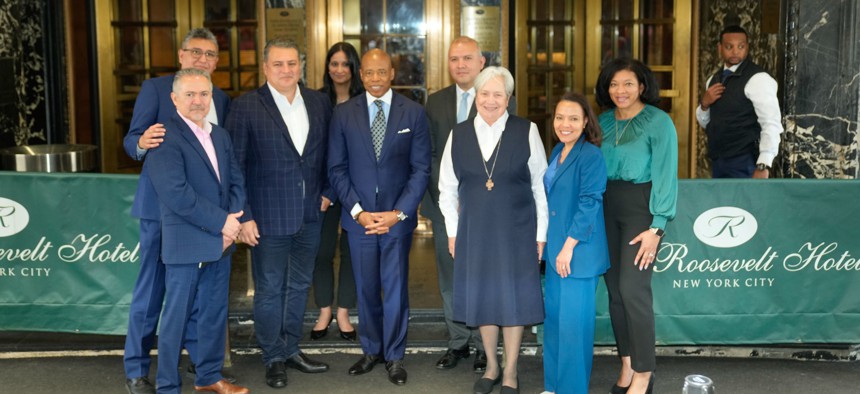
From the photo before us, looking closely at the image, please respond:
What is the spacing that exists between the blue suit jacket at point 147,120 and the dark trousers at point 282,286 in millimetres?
592

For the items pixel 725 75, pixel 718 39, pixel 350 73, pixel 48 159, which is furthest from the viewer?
pixel 718 39

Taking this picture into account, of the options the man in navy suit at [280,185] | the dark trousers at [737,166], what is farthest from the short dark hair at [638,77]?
the dark trousers at [737,166]

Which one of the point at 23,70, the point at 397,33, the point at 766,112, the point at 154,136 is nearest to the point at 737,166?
the point at 766,112

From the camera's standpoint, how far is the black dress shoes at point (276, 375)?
5195 millimetres

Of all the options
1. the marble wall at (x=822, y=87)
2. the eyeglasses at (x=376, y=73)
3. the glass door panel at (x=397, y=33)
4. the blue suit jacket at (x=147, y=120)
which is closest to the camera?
the blue suit jacket at (x=147, y=120)

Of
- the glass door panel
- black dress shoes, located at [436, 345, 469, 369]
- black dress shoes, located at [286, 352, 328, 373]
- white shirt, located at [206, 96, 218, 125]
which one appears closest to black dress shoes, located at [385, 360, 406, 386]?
black dress shoes, located at [436, 345, 469, 369]

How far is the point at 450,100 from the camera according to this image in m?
5.39

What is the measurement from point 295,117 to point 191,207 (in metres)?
0.86

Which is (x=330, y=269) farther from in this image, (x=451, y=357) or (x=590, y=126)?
(x=590, y=126)

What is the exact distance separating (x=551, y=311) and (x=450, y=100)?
124 cm

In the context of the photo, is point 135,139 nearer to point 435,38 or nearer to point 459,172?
point 459,172

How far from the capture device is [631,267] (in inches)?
188

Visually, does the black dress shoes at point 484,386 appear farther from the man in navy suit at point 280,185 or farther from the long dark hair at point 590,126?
the long dark hair at point 590,126

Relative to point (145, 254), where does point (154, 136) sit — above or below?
above
